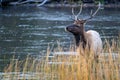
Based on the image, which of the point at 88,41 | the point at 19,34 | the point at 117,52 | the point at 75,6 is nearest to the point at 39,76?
the point at 117,52

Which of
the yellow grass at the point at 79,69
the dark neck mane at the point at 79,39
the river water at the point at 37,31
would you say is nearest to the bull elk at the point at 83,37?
the dark neck mane at the point at 79,39

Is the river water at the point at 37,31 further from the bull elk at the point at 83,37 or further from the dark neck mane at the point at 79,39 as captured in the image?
the dark neck mane at the point at 79,39

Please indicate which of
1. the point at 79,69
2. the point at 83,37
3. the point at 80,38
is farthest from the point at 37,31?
the point at 79,69

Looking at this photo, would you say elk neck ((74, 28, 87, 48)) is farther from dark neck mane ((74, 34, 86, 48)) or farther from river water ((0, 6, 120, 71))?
river water ((0, 6, 120, 71))

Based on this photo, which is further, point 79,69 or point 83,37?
point 83,37

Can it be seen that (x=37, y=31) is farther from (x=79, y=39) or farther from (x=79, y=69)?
(x=79, y=69)

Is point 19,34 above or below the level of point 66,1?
above

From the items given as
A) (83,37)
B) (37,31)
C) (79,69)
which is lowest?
(37,31)

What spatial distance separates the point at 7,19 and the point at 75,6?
11011mm

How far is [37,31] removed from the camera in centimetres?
2705

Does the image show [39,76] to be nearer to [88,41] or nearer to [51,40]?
[88,41]

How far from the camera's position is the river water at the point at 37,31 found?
65.9ft

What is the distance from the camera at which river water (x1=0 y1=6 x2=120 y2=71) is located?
790 inches

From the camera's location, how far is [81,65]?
10688mm
